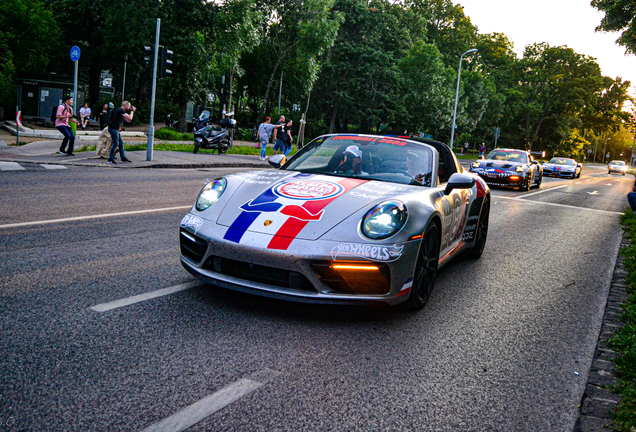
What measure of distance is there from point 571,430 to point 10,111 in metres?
45.1

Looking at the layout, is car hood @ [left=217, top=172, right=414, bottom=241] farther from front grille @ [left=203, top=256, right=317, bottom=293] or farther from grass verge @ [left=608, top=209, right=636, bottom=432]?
grass verge @ [left=608, top=209, right=636, bottom=432]

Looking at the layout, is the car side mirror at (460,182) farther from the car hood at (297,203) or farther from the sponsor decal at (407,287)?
the sponsor decal at (407,287)

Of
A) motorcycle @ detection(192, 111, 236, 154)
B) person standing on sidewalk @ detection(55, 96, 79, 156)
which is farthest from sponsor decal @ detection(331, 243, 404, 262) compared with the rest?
motorcycle @ detection(192, 111, 236, 154)

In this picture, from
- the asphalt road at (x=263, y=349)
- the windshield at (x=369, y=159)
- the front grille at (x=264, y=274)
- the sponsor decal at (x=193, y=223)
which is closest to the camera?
the asphalt road at (x=263, y=349)

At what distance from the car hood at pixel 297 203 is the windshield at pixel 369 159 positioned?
342 mm

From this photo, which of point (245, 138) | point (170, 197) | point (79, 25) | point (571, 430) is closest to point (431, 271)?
point (571, 430)

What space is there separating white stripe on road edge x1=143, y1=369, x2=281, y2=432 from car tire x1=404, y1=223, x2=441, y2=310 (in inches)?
62.5

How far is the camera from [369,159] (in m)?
5.39

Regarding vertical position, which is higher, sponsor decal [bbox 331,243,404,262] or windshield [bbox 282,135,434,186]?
windshield [bbox 282,135,434,186]

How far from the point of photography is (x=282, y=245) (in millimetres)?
3803

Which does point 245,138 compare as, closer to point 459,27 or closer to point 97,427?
point 97,427

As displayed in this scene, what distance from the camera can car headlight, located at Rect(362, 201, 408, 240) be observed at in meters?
3.99

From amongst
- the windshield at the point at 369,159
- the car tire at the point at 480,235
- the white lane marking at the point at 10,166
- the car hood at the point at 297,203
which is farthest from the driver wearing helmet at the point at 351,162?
the white lane marking at the point at 10,166

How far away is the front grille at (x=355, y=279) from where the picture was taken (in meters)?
3.79
